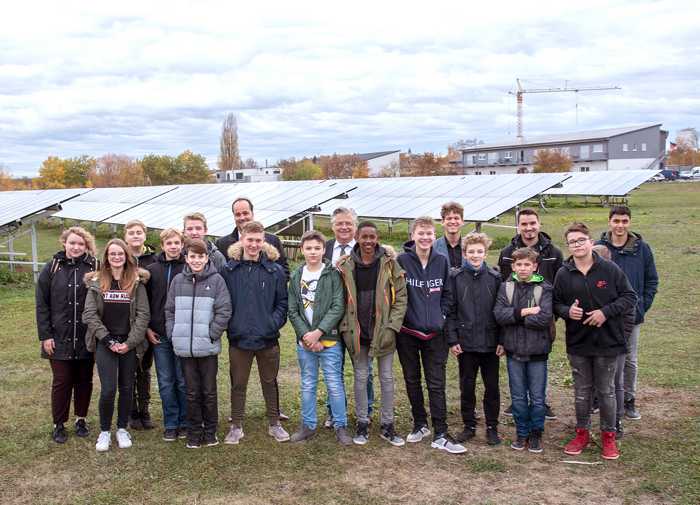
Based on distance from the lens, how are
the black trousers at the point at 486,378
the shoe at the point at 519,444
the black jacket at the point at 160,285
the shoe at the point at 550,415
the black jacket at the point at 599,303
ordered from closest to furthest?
the black jacket at the point at 599,303, the shoe at the point at 519,444, the black trousers at the point at 486,378, the black jacket at the point at 160,285, the shoe at the point at 550,415

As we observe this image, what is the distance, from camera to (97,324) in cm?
477

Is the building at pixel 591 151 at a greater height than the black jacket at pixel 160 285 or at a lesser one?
greater

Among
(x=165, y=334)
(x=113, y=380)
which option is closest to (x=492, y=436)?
(x=165, y=334)

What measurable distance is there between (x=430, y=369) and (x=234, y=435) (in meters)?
1.73

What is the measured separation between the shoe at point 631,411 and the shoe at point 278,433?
300cm

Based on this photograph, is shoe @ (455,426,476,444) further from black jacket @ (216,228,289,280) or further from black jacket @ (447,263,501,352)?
black jacket @ (216,228,289,280)

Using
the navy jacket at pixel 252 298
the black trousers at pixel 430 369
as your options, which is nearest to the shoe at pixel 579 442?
the black trousers at pixel 430 369

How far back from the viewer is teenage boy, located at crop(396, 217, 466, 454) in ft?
15.8

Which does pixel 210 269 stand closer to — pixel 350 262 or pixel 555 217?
pixel 350 262

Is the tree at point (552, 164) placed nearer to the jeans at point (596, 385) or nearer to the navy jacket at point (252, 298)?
the jeans at point (596, 385)

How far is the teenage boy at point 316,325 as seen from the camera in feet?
15.9

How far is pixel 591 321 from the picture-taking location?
4516mm

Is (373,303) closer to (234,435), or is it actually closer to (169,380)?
(234,435)

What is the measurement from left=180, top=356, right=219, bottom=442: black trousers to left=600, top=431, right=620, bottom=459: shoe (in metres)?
3.09
